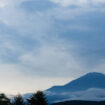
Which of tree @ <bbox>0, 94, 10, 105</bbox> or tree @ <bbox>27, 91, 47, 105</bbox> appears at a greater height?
tree @ <bbox>27, 91, 47, 105</bbox>

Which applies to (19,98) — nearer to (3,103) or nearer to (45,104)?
(45,104)

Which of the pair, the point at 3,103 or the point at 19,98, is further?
the point at 19,98

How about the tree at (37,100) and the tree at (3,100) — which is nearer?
the tree at (3,100)

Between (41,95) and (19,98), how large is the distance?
5.96 m

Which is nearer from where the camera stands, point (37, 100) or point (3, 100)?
point (3, 100)

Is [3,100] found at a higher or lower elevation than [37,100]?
lower

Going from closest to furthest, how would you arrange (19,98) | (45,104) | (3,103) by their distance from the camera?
1. (3,103)
2. (45,104)
3. (19,98)

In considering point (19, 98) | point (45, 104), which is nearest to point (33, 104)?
point (45, 104)

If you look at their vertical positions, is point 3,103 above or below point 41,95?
below

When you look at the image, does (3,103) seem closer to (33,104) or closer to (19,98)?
(33,104)

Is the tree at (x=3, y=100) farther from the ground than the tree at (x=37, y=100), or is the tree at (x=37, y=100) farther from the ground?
the tree at (x=37, y=100)

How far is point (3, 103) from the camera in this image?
29.0m

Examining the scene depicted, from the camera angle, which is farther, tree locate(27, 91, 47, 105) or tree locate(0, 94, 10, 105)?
tree locate(27, 91, 47, 105)

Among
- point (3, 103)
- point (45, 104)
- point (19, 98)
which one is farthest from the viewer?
point (19, 98)
